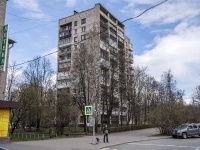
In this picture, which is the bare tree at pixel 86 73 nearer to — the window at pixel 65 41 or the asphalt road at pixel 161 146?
the asphalt road at pixel 161 146

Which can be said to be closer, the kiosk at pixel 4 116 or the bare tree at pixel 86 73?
the kiosk at pixel 4 116

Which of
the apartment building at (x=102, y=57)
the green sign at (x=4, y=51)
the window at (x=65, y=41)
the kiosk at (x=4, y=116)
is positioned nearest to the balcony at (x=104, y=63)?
the apartment building at (x=102, y=57)

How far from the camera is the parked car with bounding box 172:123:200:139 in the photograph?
28117mm

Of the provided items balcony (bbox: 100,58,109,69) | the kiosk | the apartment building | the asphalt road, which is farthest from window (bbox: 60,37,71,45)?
the asphalt road

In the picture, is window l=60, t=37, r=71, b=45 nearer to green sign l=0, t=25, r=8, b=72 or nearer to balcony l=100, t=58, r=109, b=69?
balcony l=100, t=58, r=109, b=69

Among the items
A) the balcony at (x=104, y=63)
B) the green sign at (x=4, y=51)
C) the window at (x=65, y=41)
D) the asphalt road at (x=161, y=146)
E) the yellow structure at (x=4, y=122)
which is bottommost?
the asphalt road at (x=161, y=146)

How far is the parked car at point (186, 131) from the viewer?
92.2ft

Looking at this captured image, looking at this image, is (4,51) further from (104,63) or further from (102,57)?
(102,57)

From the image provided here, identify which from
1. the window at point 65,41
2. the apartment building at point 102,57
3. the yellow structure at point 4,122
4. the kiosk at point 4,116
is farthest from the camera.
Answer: the window at point 65,41

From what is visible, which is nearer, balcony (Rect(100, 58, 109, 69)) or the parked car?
the parked car

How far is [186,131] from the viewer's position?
28.5 m

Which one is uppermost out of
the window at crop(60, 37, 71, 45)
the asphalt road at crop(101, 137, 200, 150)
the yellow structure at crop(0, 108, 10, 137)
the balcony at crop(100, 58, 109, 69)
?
the window at crop(60, 37, 71, 45)

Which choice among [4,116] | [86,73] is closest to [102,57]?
[86,73]

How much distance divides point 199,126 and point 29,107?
2200 centimetres
